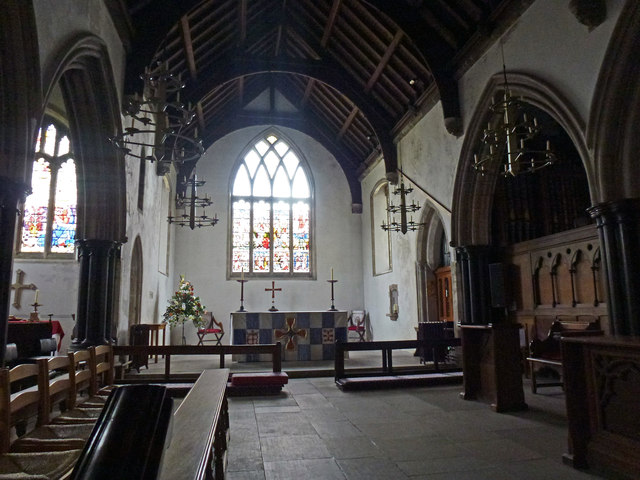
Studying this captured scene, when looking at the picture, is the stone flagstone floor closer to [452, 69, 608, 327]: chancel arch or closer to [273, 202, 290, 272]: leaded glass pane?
[452, 69, 608, 327]: chancel arch

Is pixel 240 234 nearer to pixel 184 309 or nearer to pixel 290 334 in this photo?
pixel 184 309

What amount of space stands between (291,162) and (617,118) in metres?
9.35

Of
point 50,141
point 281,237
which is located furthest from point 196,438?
point 281,237

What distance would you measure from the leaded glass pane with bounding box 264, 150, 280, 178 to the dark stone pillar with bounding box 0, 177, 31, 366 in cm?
944

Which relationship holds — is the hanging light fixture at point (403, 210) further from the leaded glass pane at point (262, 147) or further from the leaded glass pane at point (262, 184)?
the leaded glass pane at point (262, 147)

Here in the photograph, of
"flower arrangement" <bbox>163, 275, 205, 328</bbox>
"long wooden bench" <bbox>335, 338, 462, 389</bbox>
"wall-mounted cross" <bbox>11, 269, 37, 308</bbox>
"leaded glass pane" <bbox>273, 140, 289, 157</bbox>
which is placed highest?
"leaded glass pane" <bbox>273, 140, 289, 157</bbox>

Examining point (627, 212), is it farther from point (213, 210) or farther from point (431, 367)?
point (213, 210)

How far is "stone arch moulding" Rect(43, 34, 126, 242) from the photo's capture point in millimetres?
5352

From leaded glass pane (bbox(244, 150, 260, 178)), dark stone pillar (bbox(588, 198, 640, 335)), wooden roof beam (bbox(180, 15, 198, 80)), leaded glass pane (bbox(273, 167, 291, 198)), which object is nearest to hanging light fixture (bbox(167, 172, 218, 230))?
leaded glass pane (bbox(244, 150, 260, 178))

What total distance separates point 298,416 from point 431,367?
3126mm

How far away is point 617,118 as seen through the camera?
14.9 feet

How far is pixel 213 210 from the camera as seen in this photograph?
12.2 metres

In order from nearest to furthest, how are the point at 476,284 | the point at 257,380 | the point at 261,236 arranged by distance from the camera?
1. the point at 257,380
2. the point at 476,284
3. the point at 261,236

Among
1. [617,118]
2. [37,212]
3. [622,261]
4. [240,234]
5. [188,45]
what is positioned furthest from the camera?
[240,234]
